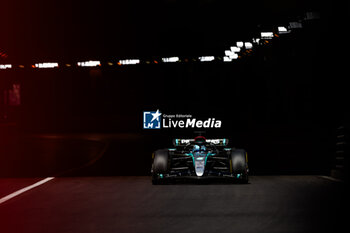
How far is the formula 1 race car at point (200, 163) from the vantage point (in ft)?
40.4

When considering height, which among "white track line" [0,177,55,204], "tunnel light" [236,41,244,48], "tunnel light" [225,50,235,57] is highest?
"tunnel light" [236,41,244,48]

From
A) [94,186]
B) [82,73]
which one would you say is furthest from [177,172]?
[82,73]

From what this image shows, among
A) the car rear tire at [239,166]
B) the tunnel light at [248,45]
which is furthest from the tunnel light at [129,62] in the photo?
the car rear tire at [239,166]

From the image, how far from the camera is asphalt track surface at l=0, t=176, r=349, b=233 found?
7790mm

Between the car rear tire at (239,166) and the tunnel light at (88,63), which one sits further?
the tunnel light at (88,63)

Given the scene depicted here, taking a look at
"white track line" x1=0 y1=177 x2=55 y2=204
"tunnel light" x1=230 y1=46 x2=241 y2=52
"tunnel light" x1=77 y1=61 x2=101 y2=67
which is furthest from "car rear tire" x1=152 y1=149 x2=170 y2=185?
"tunnel light" x1=230 y1=46 x2=241 y2=52

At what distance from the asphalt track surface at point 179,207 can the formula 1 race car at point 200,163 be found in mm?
251

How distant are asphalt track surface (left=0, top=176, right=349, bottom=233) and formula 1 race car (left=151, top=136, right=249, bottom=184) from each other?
251mm

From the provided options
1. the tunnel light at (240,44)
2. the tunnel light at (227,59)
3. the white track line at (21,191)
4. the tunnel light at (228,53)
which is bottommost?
the white track line at (21,191)

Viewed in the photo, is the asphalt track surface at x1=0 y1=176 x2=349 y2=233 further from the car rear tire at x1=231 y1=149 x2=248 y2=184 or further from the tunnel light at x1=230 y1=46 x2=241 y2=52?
the tunnel light at x1=230 y1=46 x2=241 y2=52

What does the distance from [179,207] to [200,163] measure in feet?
9.36

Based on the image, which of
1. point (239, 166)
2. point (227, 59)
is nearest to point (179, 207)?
point (239, 166)

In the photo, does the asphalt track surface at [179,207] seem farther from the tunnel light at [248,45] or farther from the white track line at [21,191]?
the tunnel light at [248,45]

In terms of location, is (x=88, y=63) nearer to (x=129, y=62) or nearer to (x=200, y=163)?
(x=129, y=62)
